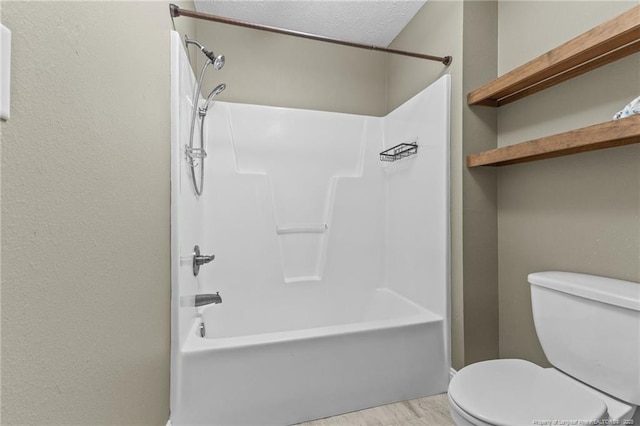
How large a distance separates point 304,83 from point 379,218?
1.32 m

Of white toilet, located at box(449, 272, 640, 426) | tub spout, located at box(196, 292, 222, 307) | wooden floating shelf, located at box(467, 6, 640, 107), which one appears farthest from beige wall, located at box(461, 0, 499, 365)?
tub spout, located at box(196, 292, 222, 307)

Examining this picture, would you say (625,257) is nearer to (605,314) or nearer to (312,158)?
(605,314)

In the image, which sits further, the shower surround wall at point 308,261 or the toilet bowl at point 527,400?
the shower surround wall at point 308,261

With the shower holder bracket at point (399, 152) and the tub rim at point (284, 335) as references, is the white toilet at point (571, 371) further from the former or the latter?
the shower holder bracket at point (399, 152)

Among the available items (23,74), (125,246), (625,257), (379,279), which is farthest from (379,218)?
(23,74)

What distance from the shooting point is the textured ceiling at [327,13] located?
214 centimetres

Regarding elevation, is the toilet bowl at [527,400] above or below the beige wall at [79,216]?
below

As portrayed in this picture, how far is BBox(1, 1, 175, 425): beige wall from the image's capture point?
1.67 ft

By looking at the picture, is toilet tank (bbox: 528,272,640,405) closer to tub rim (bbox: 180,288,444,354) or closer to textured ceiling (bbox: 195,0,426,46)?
tub rim (bbox: 180,288,444,354)

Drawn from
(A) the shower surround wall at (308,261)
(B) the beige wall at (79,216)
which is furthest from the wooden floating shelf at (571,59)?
(B) the beige wall at (79,216)

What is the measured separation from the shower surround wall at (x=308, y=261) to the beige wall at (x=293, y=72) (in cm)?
22

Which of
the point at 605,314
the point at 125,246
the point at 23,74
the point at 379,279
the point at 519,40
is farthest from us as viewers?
the point at 379,279

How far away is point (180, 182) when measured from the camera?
1.51 metres

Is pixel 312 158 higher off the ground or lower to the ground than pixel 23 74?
higher
